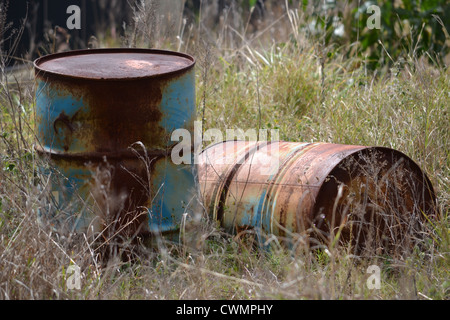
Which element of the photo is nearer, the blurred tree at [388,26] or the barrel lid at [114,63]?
the barrel lid at [114,63]

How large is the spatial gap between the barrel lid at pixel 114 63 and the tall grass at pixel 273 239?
177 millimetres

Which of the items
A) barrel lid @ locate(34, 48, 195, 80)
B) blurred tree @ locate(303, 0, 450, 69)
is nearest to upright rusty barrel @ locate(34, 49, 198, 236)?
barrel lid @ locate(34, 48, 195, 80)

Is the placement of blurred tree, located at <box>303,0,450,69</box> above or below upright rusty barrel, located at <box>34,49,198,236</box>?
above

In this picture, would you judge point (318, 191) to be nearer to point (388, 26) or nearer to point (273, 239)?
point (273, 239)

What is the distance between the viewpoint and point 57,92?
2.62 metres

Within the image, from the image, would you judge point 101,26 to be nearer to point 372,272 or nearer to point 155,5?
point 155,5

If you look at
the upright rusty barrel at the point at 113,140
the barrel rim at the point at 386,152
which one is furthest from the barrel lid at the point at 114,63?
the barrel rim at the point at 386,152

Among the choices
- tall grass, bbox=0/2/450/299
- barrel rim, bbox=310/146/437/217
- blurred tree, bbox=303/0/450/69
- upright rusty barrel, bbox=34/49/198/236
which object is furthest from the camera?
blurred tree, bbox=303/0/450/69

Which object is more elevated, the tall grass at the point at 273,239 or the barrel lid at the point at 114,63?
the barrel lid at the point at 114,63

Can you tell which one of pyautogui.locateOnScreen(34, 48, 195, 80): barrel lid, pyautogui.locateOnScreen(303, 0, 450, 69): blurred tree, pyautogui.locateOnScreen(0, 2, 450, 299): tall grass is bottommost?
pyautogui.locateOnScreen(0, 2, 450, 299): tall grass

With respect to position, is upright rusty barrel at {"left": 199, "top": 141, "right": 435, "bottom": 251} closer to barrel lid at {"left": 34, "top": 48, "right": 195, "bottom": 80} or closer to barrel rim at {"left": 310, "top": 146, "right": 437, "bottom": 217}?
barrel rim at {"left": 310, "top": 146, "right": 437, "bottom": 217}

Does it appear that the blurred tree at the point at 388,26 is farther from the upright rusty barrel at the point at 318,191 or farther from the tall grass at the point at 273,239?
the upright rusty barrel at the point at 318,191

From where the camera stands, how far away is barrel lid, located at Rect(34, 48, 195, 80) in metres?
2.64

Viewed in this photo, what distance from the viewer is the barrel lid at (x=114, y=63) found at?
8.66ft
